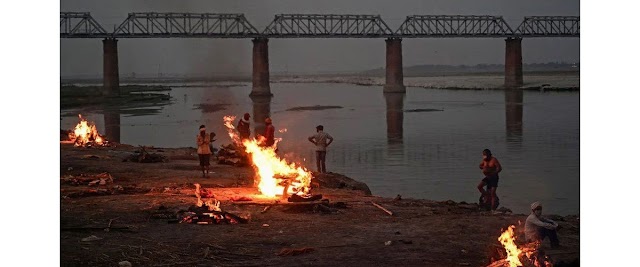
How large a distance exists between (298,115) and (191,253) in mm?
30557

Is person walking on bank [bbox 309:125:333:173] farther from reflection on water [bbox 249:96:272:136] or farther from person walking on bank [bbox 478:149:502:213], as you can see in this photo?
reflection on water [bbox 249:96:272:136]

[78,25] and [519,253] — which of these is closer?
[519,253]

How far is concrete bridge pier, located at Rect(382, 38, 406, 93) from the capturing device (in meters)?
72.3

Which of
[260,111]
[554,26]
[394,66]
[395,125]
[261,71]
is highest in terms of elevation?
[394,66]

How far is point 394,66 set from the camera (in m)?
73.6

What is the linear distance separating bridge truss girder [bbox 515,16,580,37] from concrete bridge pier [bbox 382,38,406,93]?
4926 centimetres

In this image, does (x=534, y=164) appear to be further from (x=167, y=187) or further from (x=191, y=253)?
(x=191, y=253)

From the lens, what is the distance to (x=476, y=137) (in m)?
29.2

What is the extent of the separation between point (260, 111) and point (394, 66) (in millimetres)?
26150

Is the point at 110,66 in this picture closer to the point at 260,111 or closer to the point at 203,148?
the point at 203,148

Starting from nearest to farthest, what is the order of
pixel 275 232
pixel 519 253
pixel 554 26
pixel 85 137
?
pixel 519 253, pixel 275 232, pixel 554 26, pixel 85 137

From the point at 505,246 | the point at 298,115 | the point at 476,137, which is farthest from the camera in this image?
the point at 298,115

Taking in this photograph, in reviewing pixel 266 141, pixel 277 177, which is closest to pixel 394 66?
pixel 266 141
